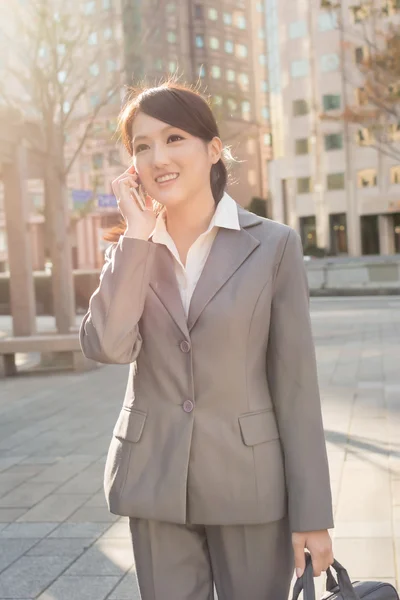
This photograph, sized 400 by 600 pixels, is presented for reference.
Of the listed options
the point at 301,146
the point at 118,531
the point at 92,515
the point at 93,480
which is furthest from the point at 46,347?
the point at 301,146

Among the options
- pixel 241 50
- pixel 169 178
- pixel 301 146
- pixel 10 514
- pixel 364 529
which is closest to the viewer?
pixel 169 178

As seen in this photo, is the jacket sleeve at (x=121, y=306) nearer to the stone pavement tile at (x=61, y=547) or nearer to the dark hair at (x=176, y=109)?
the dark hair at (x=176, y=109)

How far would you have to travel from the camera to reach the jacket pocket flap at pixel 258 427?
208cm

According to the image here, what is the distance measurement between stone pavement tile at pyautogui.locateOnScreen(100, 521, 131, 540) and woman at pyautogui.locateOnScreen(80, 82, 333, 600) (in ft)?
8.66

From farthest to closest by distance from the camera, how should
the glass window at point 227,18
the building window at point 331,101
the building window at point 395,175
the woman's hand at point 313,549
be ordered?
the glass window at point 227,18 → the building window at point 331,101 → the building window at point 395,175 → the woman's hand at point 313,549

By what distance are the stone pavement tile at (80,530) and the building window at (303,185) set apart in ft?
188

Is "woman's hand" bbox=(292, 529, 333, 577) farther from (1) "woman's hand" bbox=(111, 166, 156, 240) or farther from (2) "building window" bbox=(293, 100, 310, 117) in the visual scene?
(2) "building window" bbox=(293, 100, 310, 117)

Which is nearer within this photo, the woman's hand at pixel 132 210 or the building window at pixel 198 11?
the woman's hand at pixel 132 210

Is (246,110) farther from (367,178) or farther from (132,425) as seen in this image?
(132,425)

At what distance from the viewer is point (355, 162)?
2292 inches

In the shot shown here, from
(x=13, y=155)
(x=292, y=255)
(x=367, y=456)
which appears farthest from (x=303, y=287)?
(x=13, y=155)

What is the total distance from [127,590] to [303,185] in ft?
192

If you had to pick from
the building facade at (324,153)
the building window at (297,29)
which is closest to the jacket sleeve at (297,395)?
the building facade at (324,153)

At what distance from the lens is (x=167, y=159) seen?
7.06 ft
